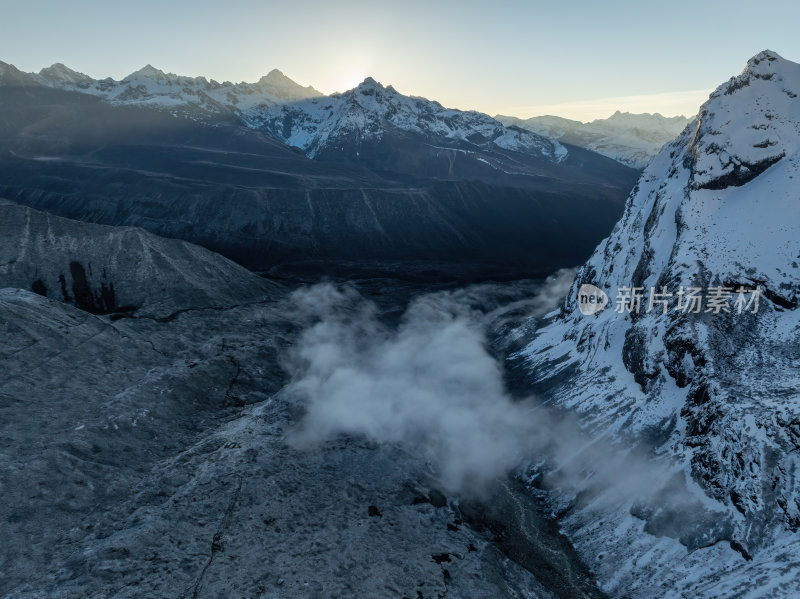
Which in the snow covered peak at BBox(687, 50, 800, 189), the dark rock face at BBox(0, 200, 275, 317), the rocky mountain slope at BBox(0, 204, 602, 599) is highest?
the snow covered peak at BBox(687, 50, 800, 189)

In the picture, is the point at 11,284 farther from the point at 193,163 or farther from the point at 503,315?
the point at 193,163

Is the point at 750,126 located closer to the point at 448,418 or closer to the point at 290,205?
the point at 448,418

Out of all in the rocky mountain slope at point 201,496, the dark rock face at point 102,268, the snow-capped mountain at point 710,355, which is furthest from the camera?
the dark rock face at point 102,268

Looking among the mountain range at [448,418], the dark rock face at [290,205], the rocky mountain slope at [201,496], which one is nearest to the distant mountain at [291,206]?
the dark rock face at [290,205]

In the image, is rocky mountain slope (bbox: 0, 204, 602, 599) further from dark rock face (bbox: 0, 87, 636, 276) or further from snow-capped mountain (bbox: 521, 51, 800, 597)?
dark rock face (bbox: 0, 87, 636, 276)

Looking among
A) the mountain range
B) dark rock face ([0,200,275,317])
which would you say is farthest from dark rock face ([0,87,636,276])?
the mountain range

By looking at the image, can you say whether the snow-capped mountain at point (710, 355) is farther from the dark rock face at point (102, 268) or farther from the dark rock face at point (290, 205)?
the dark rock face at point (290, 205)

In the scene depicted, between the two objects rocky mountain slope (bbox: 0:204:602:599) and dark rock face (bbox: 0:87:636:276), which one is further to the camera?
dark rock face (bbox: 0:87:636:276)

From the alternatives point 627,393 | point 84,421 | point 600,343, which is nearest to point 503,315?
point 600,343
